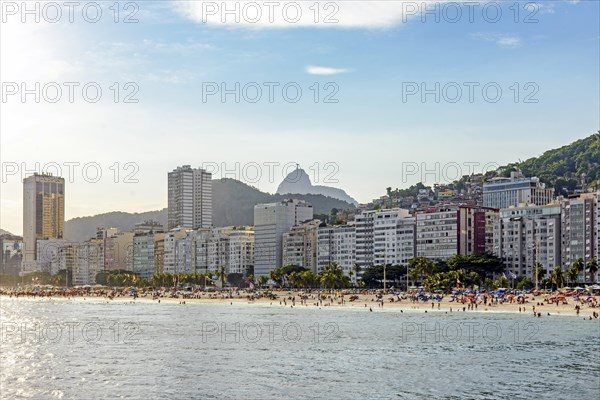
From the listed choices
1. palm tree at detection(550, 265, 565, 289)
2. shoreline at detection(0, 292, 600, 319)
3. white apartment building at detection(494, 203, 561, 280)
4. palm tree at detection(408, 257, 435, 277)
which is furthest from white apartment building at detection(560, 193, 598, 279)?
shoreline at detection(0, 292, 600, 319)

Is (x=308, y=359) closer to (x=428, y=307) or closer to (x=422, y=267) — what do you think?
(x=428, y=307)

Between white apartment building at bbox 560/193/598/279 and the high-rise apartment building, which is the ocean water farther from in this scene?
the high-rise apartment building

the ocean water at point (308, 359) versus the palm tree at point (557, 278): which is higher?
the palm tree at point (557, 278)

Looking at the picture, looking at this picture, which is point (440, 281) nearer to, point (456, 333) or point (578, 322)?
point (578, 322)

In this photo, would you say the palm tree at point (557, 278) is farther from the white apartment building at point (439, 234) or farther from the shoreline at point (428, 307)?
the white apartment building at point (439, 234)

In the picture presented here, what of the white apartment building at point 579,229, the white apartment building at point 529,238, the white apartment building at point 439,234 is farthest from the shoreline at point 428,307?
the white apartment building at point 529,238

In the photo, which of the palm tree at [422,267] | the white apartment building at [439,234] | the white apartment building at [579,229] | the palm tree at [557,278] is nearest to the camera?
the palm tree at [557,278]
